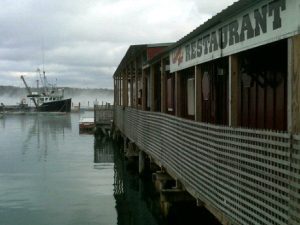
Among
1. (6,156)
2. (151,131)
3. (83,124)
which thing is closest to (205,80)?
(151,131)

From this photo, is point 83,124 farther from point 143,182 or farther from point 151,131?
point 151,131

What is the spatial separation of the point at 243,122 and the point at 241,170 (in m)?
4.90

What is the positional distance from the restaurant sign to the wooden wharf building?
0.04ft

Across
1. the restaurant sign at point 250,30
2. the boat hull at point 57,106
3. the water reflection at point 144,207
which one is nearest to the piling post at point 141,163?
the water reflection at point 144,207

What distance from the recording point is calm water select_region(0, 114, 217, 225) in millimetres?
13383

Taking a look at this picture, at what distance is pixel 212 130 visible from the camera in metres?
8.55

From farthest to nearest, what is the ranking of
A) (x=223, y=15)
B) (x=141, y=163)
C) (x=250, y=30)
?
1. (x=141, y=163)
2. (x=223, y=15)
3. (x=250, y=30)

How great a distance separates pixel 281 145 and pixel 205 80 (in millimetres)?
9866

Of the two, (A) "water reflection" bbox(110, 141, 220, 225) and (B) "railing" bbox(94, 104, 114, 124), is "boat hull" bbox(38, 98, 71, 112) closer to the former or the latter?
(B) "railing" bbox(94, 104, 114, 124)

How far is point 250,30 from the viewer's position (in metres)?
7.11

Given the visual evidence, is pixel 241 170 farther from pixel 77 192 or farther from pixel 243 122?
pixel 77 192

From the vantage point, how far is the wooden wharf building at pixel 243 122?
5.63 meters

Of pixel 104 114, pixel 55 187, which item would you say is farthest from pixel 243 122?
pixel 104 114

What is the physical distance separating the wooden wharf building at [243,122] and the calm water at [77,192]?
1.57 m
